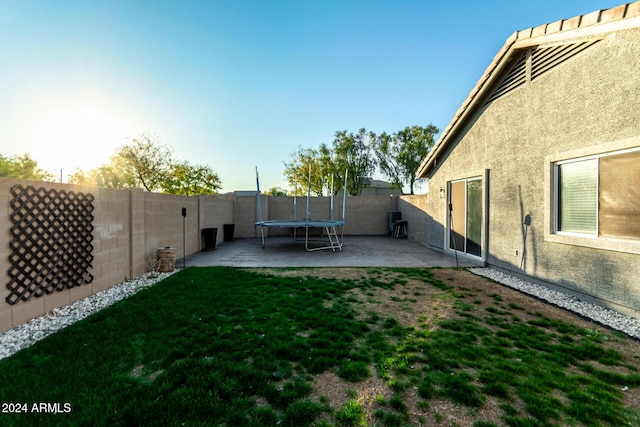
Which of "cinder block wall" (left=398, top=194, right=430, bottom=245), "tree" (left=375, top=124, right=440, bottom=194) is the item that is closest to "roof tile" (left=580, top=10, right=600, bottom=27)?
"cinder block wall" (left=398, top=194, right=430, bottom=245)

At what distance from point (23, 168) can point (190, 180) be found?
644 inches

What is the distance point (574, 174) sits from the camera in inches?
197

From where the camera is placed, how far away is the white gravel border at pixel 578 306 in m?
3.79

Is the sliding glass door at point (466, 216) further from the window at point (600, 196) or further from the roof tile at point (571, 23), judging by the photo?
the roof tile at point (571, 23)

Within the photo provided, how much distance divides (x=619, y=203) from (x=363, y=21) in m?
9.22

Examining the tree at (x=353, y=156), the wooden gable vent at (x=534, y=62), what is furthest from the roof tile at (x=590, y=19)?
the tree at (x=353, y=156)

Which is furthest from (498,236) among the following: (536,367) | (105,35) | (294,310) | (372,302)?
(105,35)

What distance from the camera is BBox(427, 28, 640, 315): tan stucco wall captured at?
13.5 ft

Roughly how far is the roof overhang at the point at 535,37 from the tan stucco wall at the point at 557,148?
10.1 inches

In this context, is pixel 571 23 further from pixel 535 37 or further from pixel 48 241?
pixel 48 241

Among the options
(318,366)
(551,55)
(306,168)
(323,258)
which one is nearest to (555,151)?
(551,55)

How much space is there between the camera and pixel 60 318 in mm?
3949

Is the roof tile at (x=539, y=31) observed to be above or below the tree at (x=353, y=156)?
below

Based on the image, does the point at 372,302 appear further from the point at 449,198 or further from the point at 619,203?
the point at 449,198
